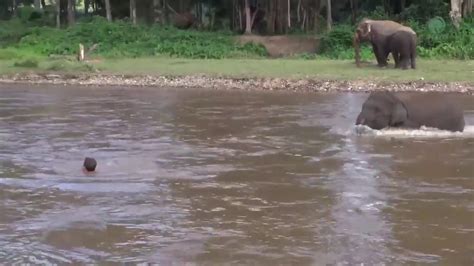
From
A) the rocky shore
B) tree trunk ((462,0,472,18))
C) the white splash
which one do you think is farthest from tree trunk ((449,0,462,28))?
the white splash

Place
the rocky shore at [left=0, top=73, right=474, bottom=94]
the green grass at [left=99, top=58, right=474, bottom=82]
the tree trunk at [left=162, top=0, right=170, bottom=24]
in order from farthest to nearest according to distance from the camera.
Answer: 1. the tree trunk at [left=162, top=0, right=170, bottom=24]
2. the green grass at [left=99, top=58, right=474, bottom=82]
3. the rocky shore at [left=0, top=73, right=474, bottom=94]

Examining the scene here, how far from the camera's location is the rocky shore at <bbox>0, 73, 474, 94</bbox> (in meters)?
21.8

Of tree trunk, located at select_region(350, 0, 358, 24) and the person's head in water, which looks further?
tree trunk, located at select_region(350, 0, 358, 24)

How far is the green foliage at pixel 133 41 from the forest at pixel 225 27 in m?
0.04

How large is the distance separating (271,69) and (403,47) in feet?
12.8

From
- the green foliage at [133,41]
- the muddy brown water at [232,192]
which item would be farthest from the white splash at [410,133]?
the green foliage at [133,41]

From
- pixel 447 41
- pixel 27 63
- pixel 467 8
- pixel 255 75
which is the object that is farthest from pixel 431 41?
pixel 27 63

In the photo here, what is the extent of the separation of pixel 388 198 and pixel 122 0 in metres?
38.0

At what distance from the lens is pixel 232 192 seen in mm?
9594

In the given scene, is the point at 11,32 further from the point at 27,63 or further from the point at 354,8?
the point at 354,8

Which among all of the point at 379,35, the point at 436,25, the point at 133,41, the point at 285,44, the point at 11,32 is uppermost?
the point at 11,32

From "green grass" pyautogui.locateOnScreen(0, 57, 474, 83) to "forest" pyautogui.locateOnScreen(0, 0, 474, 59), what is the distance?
2.49 meters

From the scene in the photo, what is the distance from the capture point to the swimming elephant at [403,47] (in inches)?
983

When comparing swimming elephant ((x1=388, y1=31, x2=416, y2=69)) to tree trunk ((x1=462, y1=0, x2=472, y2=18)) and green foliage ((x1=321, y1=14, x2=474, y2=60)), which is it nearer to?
green foliage ((x1=321, y1=14, x2=474, y2=60))
